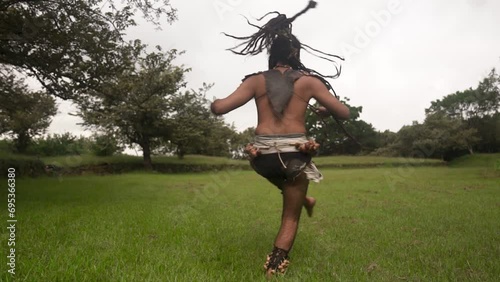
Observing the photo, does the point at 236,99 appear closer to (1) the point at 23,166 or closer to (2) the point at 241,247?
(2) the point at 241,247

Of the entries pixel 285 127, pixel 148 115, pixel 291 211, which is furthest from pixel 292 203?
pixel 148 115

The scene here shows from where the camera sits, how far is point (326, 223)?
737cm

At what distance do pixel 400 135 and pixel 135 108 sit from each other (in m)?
41.5

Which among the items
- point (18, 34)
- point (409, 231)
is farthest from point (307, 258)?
point (18, 34)

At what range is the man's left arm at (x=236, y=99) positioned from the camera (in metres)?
3.91

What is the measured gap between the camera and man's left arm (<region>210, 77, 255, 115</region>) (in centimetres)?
391

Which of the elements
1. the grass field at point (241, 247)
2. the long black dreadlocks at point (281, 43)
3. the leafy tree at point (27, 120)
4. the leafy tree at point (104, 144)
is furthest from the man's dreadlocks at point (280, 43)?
the leafy tree at point (104, 144)

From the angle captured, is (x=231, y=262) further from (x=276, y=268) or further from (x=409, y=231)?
(x=409, y=231)

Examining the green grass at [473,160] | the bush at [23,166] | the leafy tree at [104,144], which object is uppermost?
the leafy tree at [104,144]

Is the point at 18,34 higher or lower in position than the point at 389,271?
higher

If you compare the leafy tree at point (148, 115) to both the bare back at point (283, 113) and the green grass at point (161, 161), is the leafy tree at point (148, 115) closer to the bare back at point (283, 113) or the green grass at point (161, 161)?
the green grass at point (161, 161)

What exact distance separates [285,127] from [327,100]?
594mm

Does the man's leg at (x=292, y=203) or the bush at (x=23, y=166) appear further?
the bush at (x=23, y=166)

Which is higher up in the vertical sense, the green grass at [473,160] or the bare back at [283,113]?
the bare back at [283,113]
